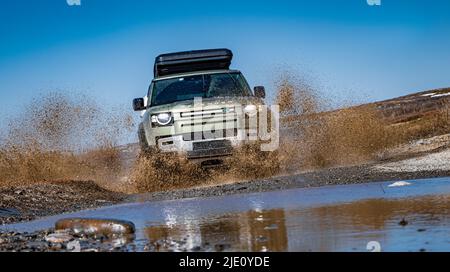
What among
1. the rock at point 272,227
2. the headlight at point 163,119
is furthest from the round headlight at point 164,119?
the rock at point 272,227

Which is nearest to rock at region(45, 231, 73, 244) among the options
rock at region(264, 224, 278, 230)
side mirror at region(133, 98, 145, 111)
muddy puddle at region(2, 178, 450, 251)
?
muddy puddle at region(2, 178, 450, 251)

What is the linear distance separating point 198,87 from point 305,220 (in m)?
6.60

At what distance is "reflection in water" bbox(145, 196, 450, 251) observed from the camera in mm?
3775

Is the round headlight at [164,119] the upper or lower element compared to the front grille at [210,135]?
upper

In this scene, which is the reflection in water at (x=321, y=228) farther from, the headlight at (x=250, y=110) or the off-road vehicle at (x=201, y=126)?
the headlight at (x=250, y=110)

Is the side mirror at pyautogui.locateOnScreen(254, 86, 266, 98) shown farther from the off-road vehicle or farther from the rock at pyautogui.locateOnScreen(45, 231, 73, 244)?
the rock at pyautogui.locateOnScreen(45, 231, 73, 244)

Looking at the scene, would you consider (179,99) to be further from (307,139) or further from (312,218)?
(312,218)

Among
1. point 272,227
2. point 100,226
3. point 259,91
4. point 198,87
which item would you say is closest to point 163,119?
point 198,87

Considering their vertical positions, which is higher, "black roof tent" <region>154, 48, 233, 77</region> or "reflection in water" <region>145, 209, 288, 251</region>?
"black roof tent" <region>154, 48, 233, 77</region>

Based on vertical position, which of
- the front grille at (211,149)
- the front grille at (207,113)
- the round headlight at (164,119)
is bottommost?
the front grille at (211,149)

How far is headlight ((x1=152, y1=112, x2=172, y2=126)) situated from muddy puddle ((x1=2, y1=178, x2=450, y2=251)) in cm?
239

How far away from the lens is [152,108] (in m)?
10.4

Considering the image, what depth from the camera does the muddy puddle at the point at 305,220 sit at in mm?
3852
